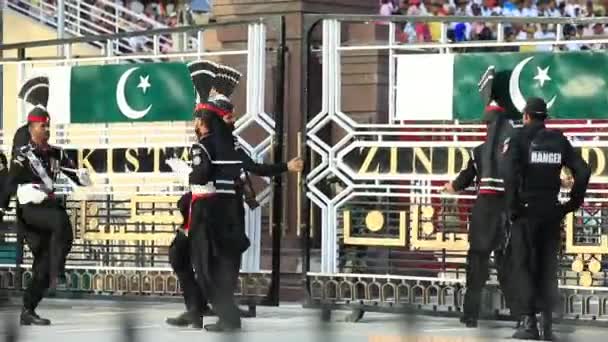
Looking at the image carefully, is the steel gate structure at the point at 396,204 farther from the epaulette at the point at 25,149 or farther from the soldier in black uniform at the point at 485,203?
the epaulette at the point at 25,149

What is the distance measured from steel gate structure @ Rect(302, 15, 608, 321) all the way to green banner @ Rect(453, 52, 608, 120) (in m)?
0.08

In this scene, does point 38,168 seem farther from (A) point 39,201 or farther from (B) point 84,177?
(B) point 84,177

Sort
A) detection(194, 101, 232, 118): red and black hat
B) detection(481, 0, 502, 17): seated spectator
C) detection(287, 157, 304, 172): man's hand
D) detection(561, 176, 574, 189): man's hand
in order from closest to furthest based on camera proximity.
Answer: detection(561, 176, 574, 189): man's hand
detection(194, 101, 232, 118): red and black hat
detection(287, 157, 304, 172): man's hand
detection(481, 0, 502, 17): seated spectator

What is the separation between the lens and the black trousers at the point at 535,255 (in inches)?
521

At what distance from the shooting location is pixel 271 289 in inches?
607

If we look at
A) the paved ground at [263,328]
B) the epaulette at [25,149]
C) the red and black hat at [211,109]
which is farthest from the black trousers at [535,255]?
the epaulette at [25,149]

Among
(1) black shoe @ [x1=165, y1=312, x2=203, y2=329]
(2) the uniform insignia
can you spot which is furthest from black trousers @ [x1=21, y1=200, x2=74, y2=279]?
(2) the uniform insignia

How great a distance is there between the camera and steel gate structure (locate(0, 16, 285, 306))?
612 inches

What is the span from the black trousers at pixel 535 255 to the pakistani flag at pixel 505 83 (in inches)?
42.7

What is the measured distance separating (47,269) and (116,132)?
220 cm

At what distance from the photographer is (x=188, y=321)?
14.3 m

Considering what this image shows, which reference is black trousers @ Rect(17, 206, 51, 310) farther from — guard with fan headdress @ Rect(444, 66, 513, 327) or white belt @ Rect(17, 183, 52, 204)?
guard with fan headdress @ Rect(444, 66, 513, 327)

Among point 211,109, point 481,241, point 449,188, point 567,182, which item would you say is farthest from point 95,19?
point 567,182

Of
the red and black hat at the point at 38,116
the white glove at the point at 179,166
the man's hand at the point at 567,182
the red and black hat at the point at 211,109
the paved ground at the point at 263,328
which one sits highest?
the red and black hat at the point at 211,109
